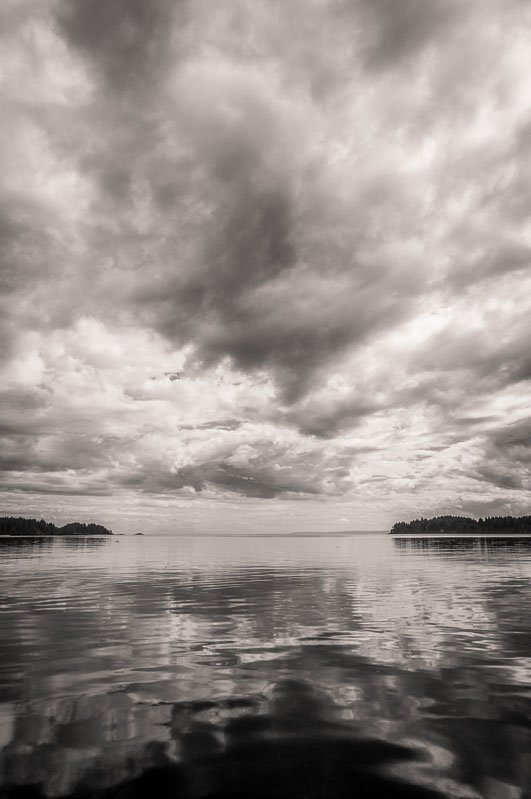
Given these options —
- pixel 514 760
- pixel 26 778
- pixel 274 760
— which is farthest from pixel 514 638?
pixel 26 778

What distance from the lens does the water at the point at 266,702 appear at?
726 cm

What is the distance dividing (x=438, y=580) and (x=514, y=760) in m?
31.4

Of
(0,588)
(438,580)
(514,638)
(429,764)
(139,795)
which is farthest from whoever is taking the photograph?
(438,580)

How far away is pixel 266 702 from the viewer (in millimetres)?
10641

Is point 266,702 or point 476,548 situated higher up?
point 266,702

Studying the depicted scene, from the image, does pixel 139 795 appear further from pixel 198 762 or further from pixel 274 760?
pixel 274 760

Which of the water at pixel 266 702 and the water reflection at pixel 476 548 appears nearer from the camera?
the water at pixel 266 702

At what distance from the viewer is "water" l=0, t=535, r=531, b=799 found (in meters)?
7.26

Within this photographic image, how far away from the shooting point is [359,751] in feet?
26.6

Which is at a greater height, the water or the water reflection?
the water

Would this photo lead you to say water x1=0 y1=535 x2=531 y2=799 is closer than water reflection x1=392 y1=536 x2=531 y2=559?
Yes

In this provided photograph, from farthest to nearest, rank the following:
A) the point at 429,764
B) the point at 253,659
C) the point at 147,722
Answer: the point at 253,659 → the point at 147,722 → the point at 429,764

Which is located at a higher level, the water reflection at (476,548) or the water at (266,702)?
the water at (266,702)

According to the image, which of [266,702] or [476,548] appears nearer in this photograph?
[266,702]
